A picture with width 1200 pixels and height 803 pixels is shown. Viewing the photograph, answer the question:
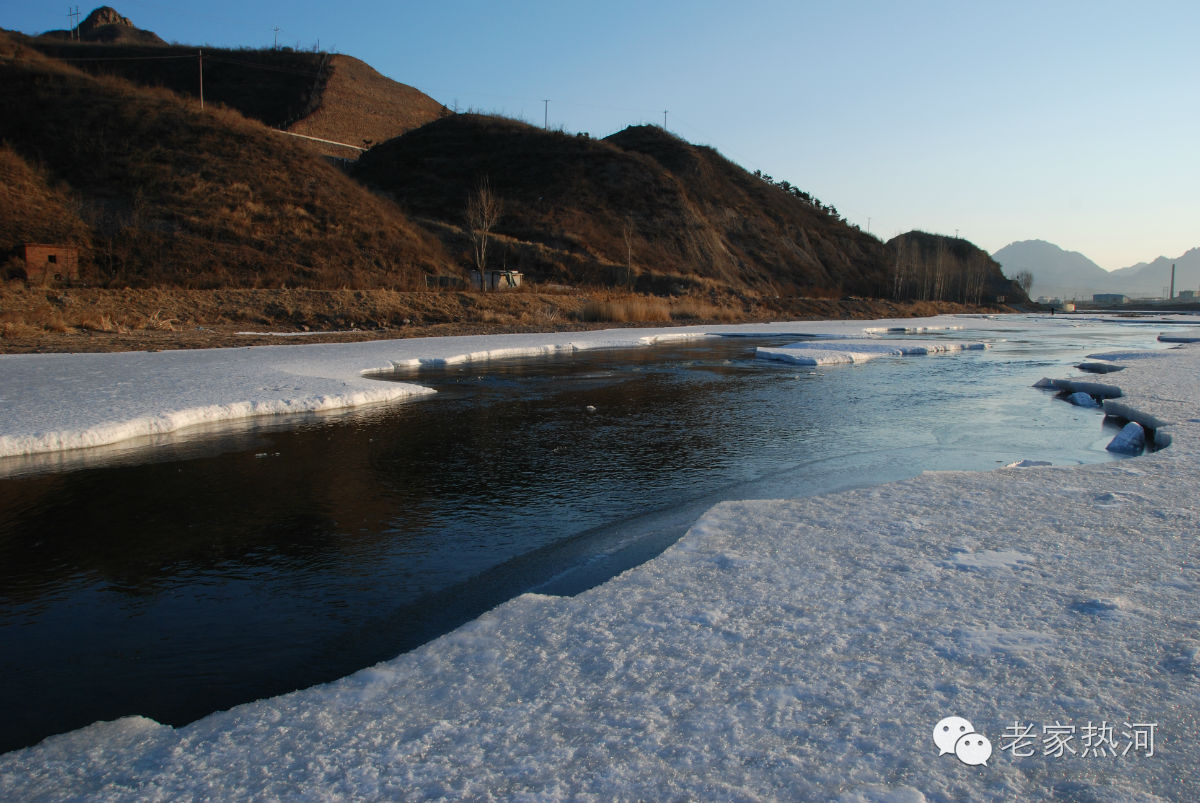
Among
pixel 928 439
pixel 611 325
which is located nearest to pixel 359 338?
pixel 611 325

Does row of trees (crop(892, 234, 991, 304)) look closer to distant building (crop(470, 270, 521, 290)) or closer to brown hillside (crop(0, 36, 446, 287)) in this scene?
distant building (crop(470, 270, 521, 290))

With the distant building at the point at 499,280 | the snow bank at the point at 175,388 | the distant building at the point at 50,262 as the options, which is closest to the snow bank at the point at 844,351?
the snow bank at the point at 175,388

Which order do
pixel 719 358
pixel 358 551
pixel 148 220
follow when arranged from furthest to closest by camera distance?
pixel 148 220 < pixel 719 358 < pixel 358 551

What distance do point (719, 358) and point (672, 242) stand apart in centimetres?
3729

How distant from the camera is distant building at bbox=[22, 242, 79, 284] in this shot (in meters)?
24.4

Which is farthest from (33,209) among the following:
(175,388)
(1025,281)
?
(1025,281)

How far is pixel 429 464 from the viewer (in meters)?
6.87

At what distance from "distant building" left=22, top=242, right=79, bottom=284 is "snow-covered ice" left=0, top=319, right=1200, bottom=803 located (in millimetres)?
26888

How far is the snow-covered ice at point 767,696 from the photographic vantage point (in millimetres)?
2072

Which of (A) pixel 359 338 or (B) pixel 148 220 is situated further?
(B) pixel 148 220

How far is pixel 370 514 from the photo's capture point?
5344mm

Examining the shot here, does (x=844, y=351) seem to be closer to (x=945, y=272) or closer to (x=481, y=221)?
(x=481, y=221)

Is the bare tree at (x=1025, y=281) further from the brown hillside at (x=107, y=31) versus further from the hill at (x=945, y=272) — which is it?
the brown hillside at (x=107, y=31)

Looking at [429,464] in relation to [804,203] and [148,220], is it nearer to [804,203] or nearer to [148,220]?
[148,220]
